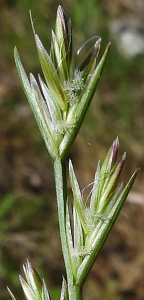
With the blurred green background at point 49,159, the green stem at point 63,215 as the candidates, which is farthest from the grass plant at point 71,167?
the blurred green background at point 49,159

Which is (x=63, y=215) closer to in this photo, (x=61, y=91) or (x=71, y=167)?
(x=71, y=167)

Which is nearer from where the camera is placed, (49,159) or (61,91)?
(61,91)

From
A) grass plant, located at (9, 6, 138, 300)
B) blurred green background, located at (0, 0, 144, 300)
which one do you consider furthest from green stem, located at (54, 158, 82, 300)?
blurred green background, located at (0, 0, 144, 300)

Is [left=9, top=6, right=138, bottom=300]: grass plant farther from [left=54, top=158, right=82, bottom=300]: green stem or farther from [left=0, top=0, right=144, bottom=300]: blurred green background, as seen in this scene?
[left=0, top=0, right=144, bottom=300]: blurred green background

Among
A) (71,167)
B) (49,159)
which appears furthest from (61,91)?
(49,159)

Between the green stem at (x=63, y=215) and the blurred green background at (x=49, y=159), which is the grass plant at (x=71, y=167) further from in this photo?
the blurred green background at (x=49, y=159)

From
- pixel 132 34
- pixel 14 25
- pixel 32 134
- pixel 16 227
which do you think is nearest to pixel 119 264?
pixel 16 227

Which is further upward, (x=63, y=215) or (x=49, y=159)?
(x=63, y=215)

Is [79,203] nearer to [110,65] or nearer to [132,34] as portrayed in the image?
[110,65]

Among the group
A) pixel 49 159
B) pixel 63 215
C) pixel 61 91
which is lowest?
pixel 49 159
